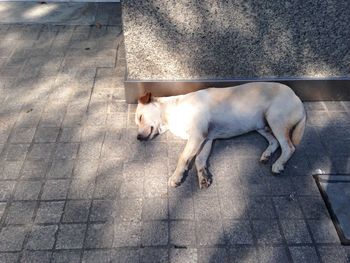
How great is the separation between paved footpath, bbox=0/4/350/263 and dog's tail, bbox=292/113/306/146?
14cm

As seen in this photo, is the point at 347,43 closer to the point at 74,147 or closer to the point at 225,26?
the point at 225,26

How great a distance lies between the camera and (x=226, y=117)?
3637 mm

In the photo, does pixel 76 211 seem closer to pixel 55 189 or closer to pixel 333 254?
pixel 55 189

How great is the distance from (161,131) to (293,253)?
1.67 meters

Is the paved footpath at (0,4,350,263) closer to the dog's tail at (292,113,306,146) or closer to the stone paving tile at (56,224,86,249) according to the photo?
the stone paving tile at (56,224,86,249)

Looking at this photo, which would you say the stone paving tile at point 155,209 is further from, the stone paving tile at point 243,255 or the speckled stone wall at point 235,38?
the speckled stone wall at point 235,38

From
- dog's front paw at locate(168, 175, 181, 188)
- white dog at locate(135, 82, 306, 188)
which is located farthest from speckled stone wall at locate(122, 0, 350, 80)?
dog's front paw at locate(168, 175, 181, 188)

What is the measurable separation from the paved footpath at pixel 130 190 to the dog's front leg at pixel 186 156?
8cm

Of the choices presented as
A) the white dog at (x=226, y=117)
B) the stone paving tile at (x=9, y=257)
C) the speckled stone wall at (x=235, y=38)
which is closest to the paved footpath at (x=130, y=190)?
the stone paving tile at (x=9, y=257)

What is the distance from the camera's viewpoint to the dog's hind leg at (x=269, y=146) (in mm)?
3572

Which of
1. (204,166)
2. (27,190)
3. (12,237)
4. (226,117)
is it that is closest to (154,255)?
(204,166)

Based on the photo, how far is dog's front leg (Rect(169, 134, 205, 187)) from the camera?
3346mm

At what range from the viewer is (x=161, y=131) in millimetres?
3846

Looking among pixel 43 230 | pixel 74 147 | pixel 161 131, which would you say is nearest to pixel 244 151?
pixel 161 131
